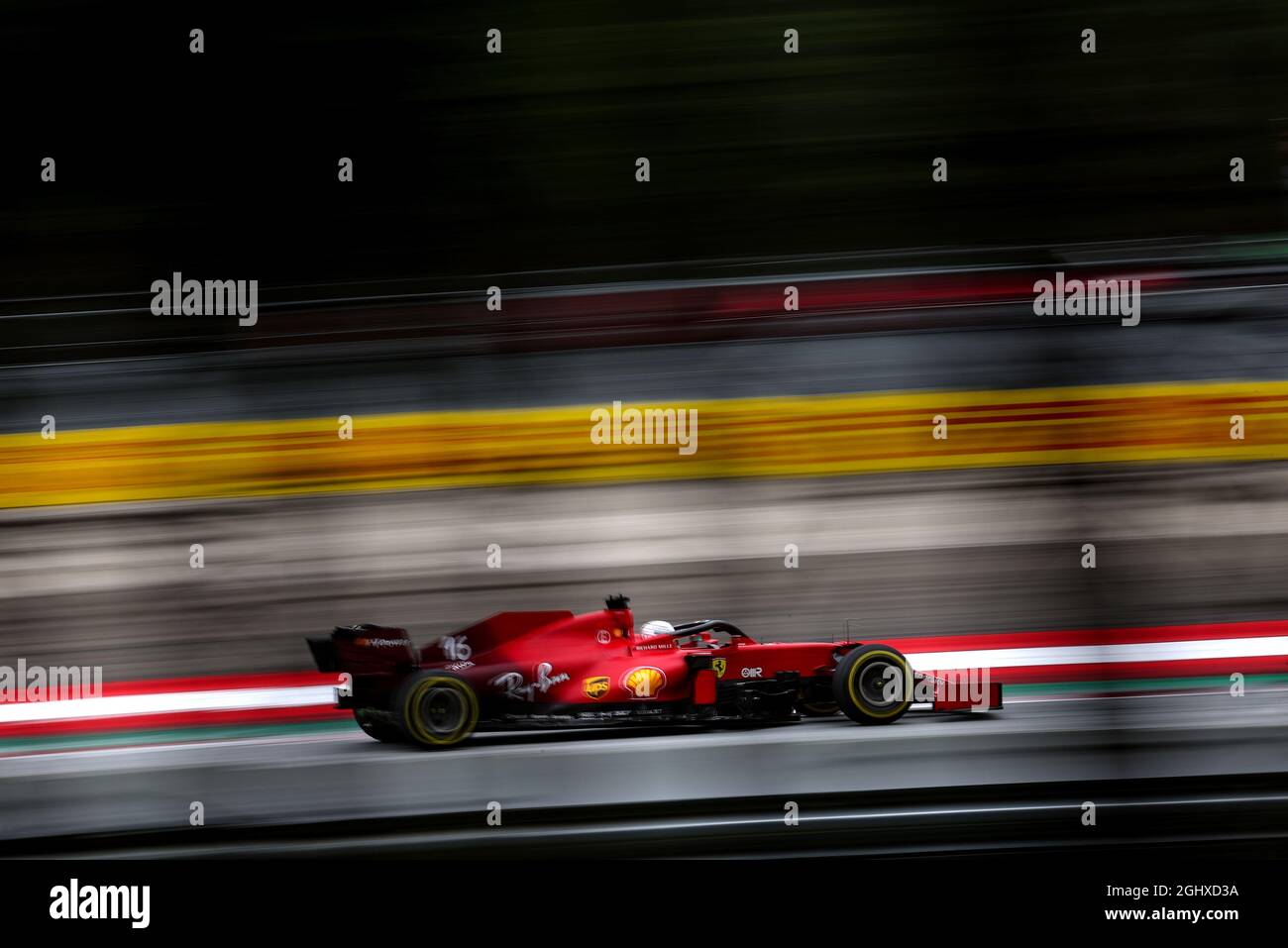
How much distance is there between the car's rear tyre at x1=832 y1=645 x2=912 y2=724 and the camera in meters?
2.98

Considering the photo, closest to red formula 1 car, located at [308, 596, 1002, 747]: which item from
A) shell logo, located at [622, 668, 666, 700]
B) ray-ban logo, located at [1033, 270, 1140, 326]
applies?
shell logo, located at [622, 668, 666, 700]

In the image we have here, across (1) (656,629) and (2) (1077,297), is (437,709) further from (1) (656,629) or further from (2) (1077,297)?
(2) (1077,297)

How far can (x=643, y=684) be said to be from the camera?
9.73 ft

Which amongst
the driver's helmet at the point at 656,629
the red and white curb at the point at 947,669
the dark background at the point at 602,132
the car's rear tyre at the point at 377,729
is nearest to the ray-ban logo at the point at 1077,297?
the dark background at the point at 602,132

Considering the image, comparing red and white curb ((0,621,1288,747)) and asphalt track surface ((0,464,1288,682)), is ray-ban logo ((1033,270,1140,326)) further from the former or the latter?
red and white curb ((0,621,1288,747))

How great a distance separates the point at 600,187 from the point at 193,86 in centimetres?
160

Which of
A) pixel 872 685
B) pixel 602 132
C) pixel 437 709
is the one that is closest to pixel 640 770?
pixel 437 709

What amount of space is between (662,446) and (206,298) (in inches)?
62.7

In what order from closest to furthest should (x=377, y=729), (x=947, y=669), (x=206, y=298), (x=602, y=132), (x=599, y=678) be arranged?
(x=599, y=678) → (x=377, y=729) → (x=947, y=669) → (x=206, y=298) → (x=602, y=132)

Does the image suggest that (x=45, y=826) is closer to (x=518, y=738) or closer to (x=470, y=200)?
(x=518, y=738)

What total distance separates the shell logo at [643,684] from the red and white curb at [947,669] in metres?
0.84

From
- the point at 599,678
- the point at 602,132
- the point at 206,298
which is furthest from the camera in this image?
the point at 602,132

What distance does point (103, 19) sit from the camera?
3.91m
